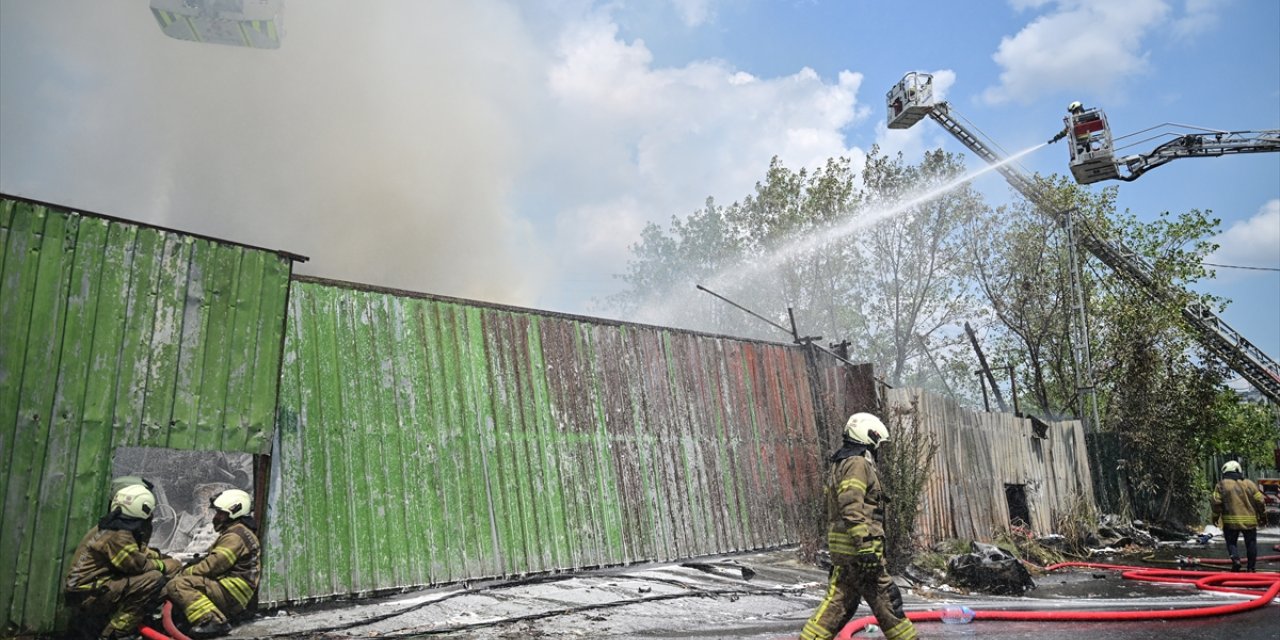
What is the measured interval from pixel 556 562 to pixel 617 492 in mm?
1151

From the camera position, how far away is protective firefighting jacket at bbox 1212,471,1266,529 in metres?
10.0

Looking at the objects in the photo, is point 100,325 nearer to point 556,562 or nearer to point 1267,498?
point 556,562

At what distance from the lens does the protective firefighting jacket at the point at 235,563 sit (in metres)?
5.89

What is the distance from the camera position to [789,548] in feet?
35.4

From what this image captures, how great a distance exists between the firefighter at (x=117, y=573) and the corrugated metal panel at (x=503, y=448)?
1.05 metres

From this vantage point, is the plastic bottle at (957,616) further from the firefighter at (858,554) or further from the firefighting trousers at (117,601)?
the firefighting trousers at (117,601)

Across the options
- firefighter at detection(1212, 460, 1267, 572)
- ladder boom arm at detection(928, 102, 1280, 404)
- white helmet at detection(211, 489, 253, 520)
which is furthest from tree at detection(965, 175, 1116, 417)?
white helmet at detection(211, 489, 253, 520)

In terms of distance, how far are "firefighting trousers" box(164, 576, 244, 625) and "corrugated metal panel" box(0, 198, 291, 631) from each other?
0.88 metres

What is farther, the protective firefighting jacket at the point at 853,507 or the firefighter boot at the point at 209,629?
the firefighter boot at the point at 209,629

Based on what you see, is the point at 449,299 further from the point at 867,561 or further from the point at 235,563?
the point at 867,561

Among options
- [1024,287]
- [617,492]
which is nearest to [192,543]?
[617,492]

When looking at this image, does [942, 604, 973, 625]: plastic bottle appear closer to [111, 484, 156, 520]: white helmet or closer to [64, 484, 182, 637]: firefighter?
[64, 484, 182, 637]: firefighter

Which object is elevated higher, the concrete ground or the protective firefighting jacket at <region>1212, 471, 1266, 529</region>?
the protective firefighting jacket at <region>1212, 471, 1266, 529</region>

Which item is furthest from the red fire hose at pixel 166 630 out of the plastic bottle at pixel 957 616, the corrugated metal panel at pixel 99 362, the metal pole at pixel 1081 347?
the metal pole at pixel 1081 347
